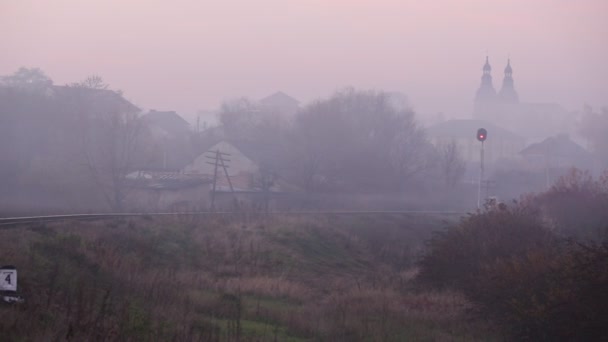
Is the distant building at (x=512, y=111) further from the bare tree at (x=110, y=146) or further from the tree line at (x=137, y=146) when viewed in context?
the bare tree at (x=110, y=146)

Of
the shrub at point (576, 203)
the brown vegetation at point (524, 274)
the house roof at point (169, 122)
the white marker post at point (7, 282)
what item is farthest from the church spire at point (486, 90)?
the white marker post at point (7, 282)

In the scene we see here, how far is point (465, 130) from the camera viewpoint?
347 ft

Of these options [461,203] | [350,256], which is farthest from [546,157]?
[350,256]

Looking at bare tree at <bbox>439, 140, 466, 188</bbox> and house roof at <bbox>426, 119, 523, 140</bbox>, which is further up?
house roof at <bbox>426, 119, 523, 140</bbox>

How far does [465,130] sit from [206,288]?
90798 millimetres

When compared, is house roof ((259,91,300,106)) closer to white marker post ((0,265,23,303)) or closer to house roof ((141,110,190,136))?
house roof ((141,110,190,136))

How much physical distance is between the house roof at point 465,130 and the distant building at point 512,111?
521cm

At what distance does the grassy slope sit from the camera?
10565mm

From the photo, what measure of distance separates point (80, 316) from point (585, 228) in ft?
83.5

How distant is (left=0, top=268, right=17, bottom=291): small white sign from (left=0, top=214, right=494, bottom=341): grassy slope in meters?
0.29

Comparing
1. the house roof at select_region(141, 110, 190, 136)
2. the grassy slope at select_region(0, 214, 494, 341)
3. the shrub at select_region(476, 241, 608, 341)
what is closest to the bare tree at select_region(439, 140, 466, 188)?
the grassy slope at select_region(0, 214, 494, 341)

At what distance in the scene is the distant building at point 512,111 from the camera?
106 m

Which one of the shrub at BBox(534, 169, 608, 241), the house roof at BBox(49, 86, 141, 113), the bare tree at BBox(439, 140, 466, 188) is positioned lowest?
the shrub at BBox(534, 169, 608, 241)

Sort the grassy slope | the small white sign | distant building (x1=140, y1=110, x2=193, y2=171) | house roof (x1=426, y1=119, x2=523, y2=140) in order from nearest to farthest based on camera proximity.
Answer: the small white sign < the grassy slope < distant building (x1=140, y1=110, x2=193, y2=171) < house roof (x1=426, y1=119, x2=523, y2=140)
